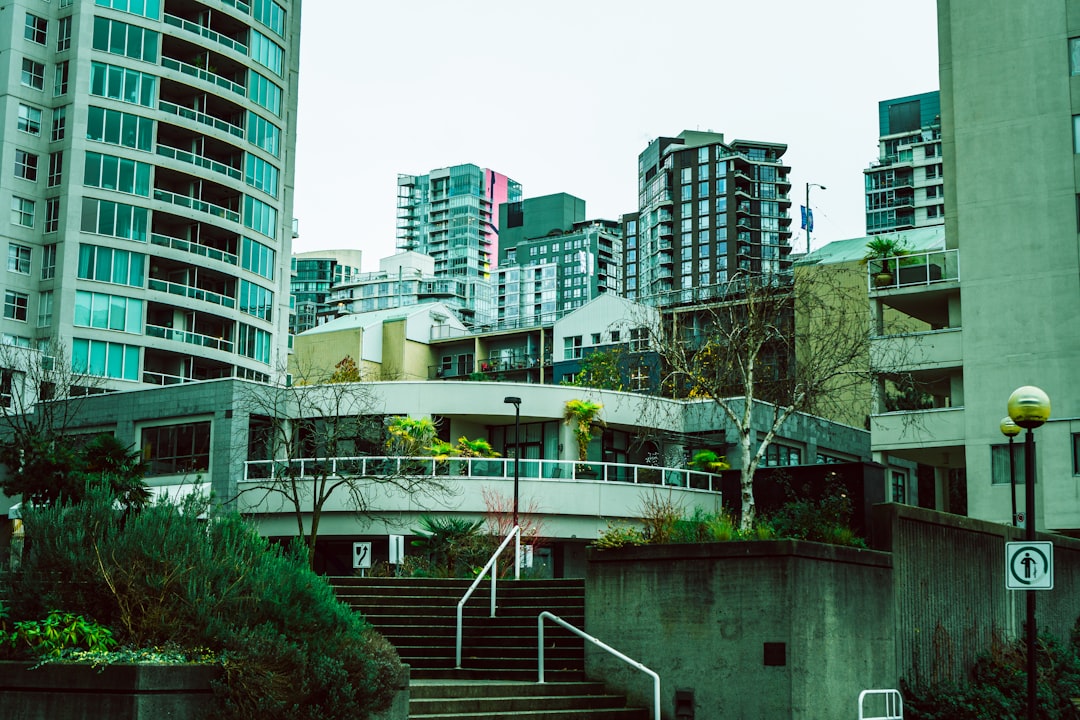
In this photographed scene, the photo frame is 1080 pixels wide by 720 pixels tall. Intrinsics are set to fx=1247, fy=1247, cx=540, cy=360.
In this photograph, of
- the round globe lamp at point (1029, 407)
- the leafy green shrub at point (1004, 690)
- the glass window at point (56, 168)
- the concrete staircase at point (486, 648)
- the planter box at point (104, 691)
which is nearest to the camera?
the planter box at point (104, 691)

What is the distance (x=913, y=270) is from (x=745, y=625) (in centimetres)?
3024

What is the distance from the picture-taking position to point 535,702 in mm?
15094

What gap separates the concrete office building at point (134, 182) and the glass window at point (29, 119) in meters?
0.07

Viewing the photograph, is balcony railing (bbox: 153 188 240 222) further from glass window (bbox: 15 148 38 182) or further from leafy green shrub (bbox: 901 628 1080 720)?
leafy green shrub (bbox: 901 628 1080 720)

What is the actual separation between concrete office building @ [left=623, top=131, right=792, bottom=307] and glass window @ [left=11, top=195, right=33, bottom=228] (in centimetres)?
9454

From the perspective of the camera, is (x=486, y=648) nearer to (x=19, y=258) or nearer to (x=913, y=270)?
(x=913, y=270)

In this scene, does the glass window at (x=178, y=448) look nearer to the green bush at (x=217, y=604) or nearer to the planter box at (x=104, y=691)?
the green bush at (x=217, y=604)

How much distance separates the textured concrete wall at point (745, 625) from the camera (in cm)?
1520

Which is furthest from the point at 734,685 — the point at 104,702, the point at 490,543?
the point at 490,543

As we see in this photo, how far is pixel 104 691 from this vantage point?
10.4m

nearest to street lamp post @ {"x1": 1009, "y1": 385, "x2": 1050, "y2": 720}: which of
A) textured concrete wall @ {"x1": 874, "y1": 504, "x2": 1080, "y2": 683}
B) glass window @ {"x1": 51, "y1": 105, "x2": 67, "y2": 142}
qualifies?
textured concrete wall @ {"x1": 874, "y1": 504, "x2": 1080, "y2": 683}

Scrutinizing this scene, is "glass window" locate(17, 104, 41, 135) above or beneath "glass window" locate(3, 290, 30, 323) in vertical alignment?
above

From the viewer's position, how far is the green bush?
35.8 feet

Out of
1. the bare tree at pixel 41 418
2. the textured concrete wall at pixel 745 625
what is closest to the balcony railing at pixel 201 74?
the bare tree at pixel 41 418
